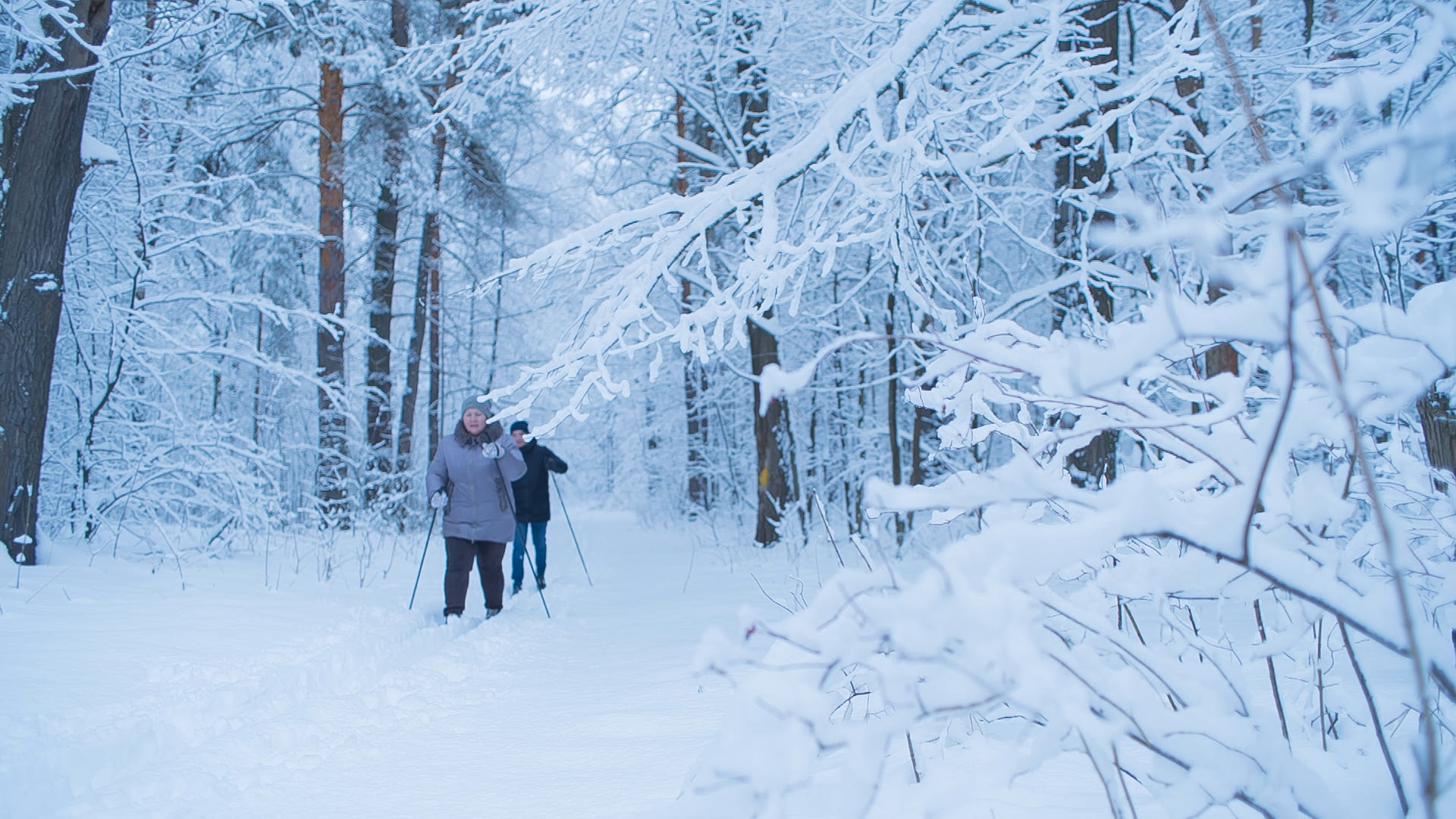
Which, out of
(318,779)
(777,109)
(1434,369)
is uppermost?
(777,109)

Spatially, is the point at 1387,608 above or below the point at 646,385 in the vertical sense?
below

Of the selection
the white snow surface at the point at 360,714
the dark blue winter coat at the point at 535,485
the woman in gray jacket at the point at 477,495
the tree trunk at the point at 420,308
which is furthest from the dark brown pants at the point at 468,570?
the tree trunk at the point at 420,308

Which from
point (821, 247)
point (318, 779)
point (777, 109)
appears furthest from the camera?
point (777, 109)

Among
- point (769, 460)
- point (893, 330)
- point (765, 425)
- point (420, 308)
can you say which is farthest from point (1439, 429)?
point (420, 308)

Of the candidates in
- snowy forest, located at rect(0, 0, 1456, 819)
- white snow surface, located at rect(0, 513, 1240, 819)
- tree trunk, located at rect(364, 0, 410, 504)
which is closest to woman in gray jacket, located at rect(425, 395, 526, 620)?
white snow surface, located at rect(0, 513, 1240, 819)

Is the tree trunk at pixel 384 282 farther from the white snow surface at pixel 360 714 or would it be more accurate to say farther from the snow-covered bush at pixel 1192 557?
the snow-covered bush at pixel 1192 557

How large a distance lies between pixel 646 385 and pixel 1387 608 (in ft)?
51.7

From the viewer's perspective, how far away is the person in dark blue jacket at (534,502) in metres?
7.67

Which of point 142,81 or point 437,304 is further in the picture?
point 437,304

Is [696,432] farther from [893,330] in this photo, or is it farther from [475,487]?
[475,487]

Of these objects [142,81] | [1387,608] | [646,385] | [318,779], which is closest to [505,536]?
[318,779]

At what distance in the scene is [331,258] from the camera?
1066 cm

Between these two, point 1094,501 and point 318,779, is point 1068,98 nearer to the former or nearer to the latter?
point 1094,501

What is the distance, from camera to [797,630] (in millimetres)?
906
